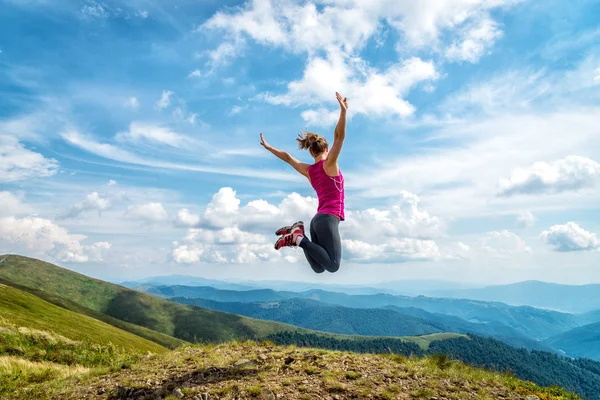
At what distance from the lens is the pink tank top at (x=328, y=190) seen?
925 centimetres

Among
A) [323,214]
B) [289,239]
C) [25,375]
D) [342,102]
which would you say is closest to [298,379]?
[289,239]

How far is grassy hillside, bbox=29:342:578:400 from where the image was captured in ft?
30.3

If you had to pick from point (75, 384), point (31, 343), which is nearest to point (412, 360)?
point (75, 384)

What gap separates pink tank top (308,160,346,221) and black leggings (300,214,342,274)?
0.67 feet

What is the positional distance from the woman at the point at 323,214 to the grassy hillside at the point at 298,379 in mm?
3107

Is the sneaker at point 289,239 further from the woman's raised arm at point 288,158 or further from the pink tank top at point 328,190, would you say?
the woman's raised arm at point 288,158

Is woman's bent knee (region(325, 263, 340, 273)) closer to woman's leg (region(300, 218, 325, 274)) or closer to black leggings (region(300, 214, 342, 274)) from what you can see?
black leggings (region(300, 214, 342, 274))

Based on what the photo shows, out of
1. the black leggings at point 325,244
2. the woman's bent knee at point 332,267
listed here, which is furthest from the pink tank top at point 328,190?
the woman's bent knee at point 332,267

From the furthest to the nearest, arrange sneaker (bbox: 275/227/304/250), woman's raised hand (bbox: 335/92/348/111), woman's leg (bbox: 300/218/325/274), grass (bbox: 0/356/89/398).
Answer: grass (bbox: 0/356/89/398) → sneaker (bbox: 275/227/304/250) → woman's leg (bbox: 300/218/325/274) → woman's raised hand (bbox: 335/92/348/111)

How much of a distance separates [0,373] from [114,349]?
286 inches

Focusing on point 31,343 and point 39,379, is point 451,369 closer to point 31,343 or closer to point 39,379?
point 39,379

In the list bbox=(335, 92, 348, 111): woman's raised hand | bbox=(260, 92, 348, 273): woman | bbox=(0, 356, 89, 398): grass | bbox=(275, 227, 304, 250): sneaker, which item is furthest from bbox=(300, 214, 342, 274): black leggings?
bbox=(0, 356, 89, 398): grass

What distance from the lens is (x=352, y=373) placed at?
34.4 ft

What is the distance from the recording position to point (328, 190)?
9.36m
